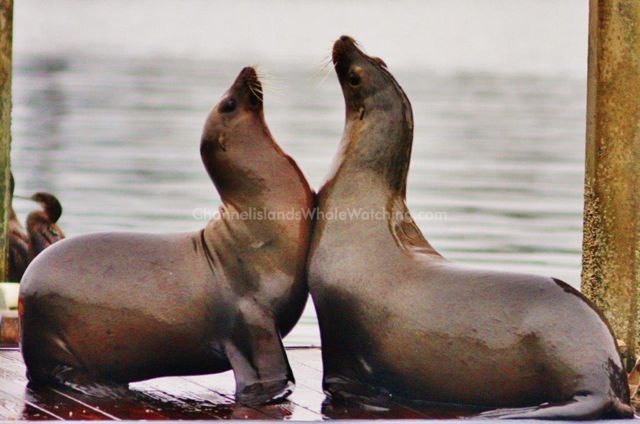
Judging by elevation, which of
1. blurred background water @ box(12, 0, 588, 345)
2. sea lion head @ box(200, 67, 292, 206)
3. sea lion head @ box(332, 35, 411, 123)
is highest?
sea lion head @ box(332, 35, 411, 123)

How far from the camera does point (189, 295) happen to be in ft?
23.9

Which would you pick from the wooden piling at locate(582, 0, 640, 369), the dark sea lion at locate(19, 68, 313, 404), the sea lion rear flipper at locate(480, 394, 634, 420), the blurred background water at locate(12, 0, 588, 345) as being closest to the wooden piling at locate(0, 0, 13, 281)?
the blurred background water at locate(12, 0, 588, 345)

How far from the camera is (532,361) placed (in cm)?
686

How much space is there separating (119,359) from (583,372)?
1.80 meters

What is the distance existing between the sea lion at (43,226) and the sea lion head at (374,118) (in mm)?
4090

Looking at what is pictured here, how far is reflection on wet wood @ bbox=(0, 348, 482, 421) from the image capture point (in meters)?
6.88

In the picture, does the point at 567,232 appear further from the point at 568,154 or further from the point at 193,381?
the point at 193,381

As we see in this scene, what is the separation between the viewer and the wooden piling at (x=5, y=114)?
9.16m

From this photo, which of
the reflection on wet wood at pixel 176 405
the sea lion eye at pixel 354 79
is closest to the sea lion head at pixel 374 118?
the sea lion eye at pixel 354 79

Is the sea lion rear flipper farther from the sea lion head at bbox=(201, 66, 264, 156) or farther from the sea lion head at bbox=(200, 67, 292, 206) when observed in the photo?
the sea lion head at bbox=(201, 66, 264, 156)

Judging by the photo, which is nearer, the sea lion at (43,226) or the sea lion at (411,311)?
the sea lion at (411,311)

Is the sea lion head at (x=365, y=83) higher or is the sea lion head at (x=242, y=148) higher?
the sea lion head at (x=365, y=83)

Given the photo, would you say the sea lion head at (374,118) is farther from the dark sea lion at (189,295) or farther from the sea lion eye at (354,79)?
the dark sea lion at (189,295)

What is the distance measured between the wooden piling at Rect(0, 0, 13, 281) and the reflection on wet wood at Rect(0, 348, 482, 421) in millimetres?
1746
